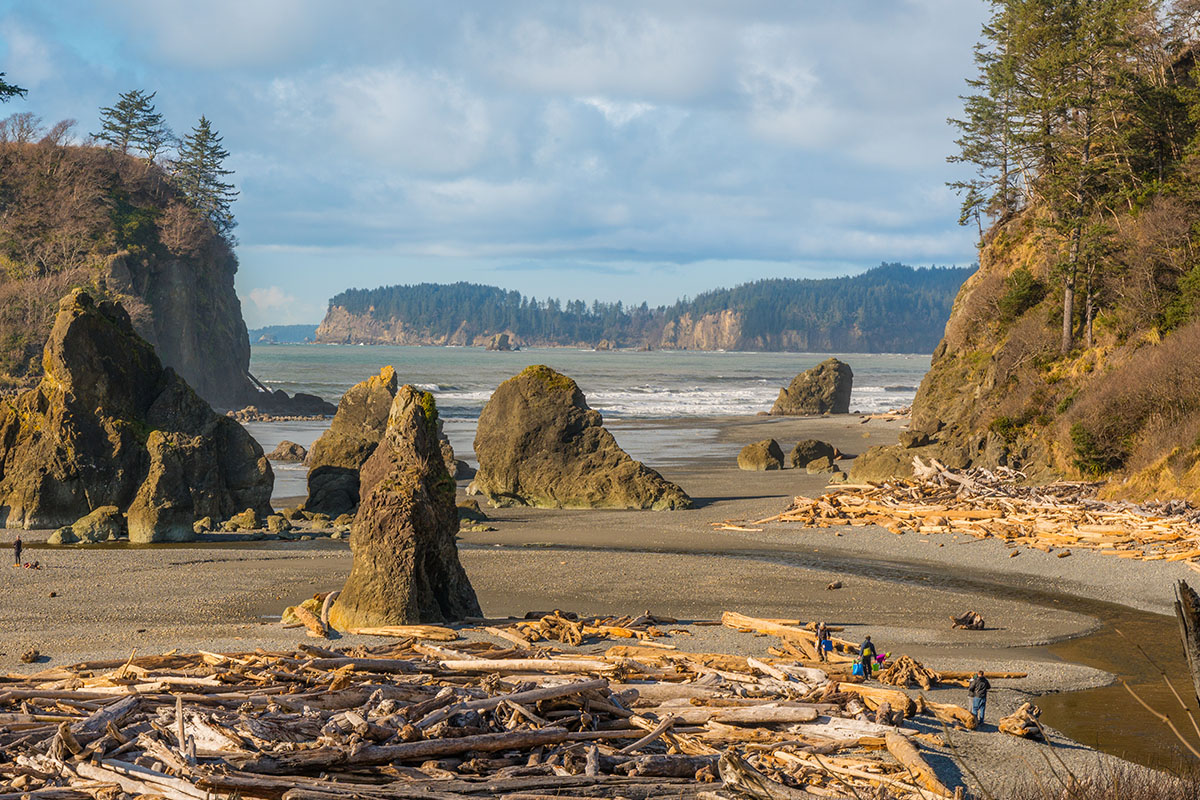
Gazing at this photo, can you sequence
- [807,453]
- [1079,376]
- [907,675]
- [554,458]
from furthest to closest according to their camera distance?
[807,453], [1079,376], [554,458], [907,675]

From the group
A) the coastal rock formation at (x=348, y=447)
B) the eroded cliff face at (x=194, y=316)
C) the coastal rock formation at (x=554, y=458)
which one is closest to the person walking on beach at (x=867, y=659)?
the coastal rock formation at (x=554, y=458)

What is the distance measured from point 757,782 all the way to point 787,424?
2160 inches

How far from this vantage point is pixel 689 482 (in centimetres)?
3416

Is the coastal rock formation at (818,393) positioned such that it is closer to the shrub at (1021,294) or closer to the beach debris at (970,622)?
the shrub at (1021,294)

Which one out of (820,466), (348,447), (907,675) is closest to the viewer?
(907,675)

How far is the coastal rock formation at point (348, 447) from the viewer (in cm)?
2823

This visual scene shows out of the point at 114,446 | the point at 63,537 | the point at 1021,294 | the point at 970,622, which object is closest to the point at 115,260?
the point at 114,446

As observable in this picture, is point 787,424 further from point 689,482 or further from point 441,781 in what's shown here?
point 441,781

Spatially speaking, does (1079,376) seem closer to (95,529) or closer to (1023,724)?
(1023,724)

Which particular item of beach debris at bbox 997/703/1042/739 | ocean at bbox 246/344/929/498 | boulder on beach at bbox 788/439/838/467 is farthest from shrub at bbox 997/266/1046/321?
beach debris at bbox 997/703/1042/739

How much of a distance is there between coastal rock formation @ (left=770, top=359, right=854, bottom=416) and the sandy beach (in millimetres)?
47077

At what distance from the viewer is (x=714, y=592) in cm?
1739

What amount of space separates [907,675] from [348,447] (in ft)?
72.2

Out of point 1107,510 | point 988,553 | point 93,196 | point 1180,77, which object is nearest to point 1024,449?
point 1107,510
